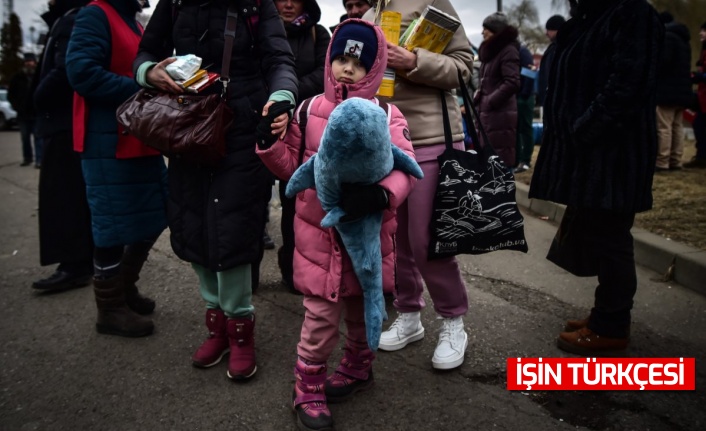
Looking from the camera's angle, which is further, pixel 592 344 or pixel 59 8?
pixel 59 8

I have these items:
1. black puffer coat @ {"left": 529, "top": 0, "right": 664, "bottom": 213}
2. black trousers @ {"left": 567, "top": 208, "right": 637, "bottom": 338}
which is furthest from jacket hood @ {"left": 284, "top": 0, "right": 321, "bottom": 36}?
black trousers @ {"left": 567, "top": 208, "right": 637, "bottom": 338}

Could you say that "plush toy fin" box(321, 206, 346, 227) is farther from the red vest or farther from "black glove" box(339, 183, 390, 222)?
the red vest

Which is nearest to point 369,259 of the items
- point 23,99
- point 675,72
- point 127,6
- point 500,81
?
point 127,6

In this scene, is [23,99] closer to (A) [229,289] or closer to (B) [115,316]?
(B) [115,316]

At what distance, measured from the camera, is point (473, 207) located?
→ 2.42m

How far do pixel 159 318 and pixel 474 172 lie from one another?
2.09 m

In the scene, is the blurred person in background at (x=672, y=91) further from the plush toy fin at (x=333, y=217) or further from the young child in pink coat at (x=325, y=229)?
the plush toy fin at (x=333, y=217)

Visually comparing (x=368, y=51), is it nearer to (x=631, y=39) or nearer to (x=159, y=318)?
(x=631, y=39)

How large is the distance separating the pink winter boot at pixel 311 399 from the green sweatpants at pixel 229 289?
495 mm

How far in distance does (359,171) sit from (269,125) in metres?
0.41

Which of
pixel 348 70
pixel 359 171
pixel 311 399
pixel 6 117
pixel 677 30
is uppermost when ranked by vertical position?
pixel 677 30

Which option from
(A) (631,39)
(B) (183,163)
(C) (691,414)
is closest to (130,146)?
(B) (183,163)

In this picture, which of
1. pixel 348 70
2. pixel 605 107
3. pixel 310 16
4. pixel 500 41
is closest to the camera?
pixel 348 70

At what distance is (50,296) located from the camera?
3.64 m
